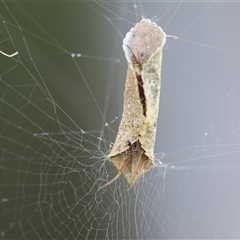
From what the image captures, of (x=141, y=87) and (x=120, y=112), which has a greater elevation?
(x=120, y=112)

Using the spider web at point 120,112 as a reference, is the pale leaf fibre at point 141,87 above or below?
below

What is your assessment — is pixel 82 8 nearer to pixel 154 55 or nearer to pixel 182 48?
pixel 182 48

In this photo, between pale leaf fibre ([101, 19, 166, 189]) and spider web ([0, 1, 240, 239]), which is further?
spider web ([0, 1, 240, 239])

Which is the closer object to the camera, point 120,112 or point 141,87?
point 141,87

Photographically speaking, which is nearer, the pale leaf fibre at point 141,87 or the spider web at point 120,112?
the pale leaf fibre at point 141,87

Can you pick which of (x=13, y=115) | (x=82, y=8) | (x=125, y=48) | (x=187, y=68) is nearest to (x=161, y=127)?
(x=187, y=68)
